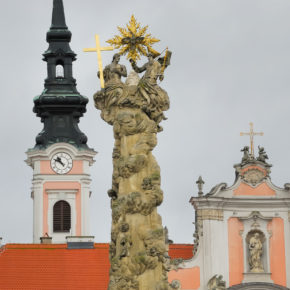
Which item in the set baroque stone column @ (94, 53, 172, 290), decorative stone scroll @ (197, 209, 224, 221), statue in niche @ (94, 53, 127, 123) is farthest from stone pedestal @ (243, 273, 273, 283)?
baroque stone column @ (94, 53, 172, 290)

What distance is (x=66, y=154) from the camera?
233 ft

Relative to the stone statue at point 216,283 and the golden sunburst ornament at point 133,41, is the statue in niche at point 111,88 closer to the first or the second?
the golden sunburst ornament at point 133,41

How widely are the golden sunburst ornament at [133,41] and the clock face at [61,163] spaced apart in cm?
4065

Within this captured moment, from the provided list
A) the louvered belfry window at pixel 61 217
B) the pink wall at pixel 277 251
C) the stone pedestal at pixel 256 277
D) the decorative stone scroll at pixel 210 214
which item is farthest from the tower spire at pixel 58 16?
the stone pedestal at pixel 256 277

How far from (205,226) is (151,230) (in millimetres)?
28384

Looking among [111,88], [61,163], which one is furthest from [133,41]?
[61,163]

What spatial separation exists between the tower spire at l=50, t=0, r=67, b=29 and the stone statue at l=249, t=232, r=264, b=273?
21.2 meters

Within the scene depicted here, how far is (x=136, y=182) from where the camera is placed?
95.0ft

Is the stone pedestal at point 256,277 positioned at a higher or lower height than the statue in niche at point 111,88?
higher

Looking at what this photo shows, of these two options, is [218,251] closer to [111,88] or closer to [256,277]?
[256,277]

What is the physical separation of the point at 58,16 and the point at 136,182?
46.7 metres

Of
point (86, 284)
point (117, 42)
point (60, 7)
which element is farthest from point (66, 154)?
point (117, 42)

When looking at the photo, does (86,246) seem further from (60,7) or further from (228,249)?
(60,7)

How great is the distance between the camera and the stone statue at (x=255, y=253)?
2233 inches
